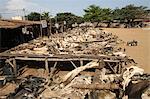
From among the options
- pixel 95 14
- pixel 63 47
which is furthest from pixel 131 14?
pixel 63 47

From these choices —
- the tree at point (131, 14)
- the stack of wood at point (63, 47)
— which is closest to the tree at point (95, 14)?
the tree at point (131, 14)

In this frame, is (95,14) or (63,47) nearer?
(63,47)

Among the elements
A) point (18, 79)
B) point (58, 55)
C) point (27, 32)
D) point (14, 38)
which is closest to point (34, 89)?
point (18, 79)

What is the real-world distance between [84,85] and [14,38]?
1687 centimetres

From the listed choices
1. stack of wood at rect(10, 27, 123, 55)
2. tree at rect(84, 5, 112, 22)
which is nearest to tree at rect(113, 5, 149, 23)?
tree at rect(84, 5, 112, 22)

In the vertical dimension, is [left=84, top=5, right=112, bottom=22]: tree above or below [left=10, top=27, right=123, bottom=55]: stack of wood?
above

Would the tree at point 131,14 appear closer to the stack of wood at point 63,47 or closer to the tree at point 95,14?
the tree at point 95,14

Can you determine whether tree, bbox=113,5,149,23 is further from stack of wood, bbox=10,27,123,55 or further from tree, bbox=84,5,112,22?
stack of wood, bbox=10,27,123,55

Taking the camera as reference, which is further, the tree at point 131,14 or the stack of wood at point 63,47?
the tree at point 131,14

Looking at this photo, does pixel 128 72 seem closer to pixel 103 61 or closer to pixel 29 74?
pixel 103 61

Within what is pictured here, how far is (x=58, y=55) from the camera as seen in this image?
59.4 ft

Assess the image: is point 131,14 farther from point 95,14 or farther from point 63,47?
point 63,47

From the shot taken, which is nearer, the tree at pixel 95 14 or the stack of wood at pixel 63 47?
the stack of wood at pixel 63 47

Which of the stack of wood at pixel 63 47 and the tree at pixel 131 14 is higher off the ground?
the tree at pixel 131 14
